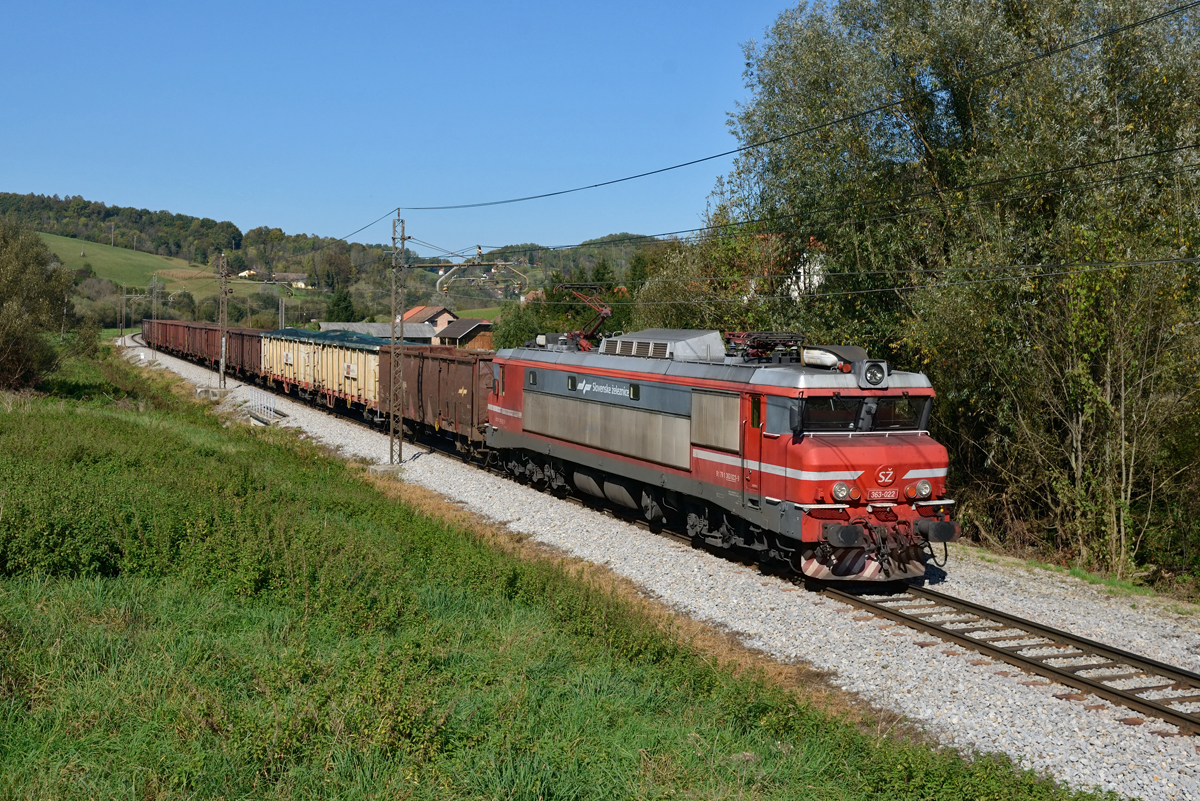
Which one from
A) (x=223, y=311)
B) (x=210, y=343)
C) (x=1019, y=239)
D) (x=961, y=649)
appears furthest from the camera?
(x=210, y=343)

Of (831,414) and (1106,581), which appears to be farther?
(1106,581)

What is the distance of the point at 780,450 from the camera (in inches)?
521

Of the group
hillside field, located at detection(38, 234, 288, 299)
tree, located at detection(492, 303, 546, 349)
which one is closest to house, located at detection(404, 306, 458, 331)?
tree, located at detection(492, 303, 546, 349)

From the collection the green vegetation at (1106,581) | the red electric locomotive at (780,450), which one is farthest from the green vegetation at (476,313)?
the green vegetation at (1106,581)

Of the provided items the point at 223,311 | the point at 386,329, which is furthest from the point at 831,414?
the point at 386,329

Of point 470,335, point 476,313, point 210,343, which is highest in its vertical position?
point 476,313

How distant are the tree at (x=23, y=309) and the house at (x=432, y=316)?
199ft

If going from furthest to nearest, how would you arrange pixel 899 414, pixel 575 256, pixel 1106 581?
pixel 575 256 → pixel 1106 581 → pixel 899 414

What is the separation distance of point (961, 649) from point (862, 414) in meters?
3.81

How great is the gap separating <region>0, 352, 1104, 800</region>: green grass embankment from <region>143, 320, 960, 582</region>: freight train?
308 centimetres

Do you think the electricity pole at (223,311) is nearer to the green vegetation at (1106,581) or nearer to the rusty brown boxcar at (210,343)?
the rusty brown boxcar at (210,343)

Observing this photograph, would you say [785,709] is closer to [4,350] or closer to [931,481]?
[931,481]

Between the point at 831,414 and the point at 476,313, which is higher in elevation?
the point at 476,313

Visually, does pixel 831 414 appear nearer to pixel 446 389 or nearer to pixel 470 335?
pixel 446 389
